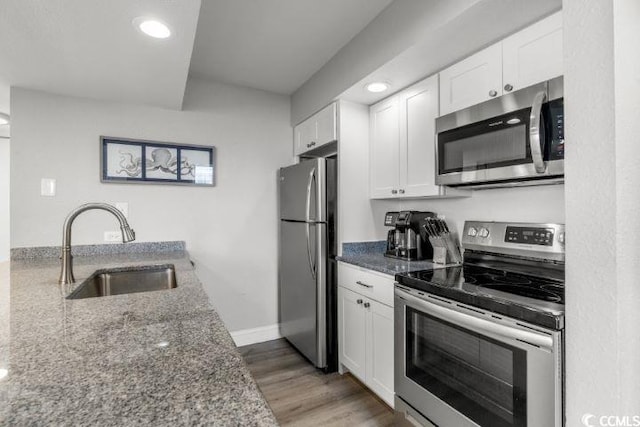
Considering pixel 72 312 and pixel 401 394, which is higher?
pixel 72 312

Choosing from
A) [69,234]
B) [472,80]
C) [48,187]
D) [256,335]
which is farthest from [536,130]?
[48,187]

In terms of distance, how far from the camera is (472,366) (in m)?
1.35

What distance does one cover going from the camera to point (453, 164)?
5.87 feet

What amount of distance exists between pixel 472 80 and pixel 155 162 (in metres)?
2.35

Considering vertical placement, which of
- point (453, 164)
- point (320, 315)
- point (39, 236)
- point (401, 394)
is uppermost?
point (453, 164)

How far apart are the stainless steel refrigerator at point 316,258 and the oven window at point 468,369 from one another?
2.85 ft

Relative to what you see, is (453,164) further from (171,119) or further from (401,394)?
(171,119)

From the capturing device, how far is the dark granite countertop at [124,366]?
0.49 metres

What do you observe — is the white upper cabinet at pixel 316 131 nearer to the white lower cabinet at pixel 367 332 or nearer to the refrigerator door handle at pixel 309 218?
the refrigerator door handle at pixel 309 218

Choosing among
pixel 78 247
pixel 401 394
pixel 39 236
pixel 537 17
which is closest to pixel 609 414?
pixel 401 394

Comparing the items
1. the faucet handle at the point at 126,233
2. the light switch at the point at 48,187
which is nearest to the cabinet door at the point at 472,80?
the faucet handle at the point at 126,233

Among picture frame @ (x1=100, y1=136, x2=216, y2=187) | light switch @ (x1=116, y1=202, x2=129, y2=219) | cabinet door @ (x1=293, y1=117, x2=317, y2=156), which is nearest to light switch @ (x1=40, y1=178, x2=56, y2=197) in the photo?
picture frame @ (x1=100, y1=136, x2=216, y2=187)

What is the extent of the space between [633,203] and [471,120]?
0.92 meters

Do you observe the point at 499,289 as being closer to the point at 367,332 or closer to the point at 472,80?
the point at 367,332
